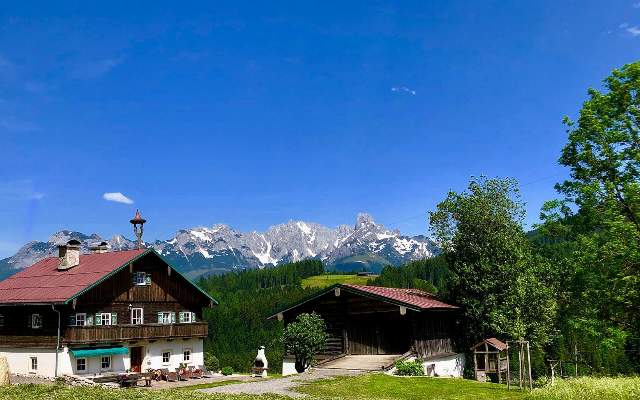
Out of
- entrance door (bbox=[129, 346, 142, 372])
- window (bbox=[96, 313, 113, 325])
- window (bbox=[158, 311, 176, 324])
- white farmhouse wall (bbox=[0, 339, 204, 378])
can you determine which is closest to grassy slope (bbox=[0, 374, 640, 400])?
white farmhouse wall (bbox=[0, 339, 204, 378])

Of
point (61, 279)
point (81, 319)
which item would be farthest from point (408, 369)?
point (61, 279)

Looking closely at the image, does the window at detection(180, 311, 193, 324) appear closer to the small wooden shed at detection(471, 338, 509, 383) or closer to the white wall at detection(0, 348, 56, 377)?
the white wall at detection(0, 348, 56, 377)

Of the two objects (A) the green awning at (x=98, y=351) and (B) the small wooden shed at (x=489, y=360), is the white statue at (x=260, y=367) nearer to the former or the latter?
(A) the green awning at (x=98, y=351)

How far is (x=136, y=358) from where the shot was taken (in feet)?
160

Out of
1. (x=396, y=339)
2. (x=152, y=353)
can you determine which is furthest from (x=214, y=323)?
(x=396, y=339)

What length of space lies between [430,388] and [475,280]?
673 inches

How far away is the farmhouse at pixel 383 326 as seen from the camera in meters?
41.7

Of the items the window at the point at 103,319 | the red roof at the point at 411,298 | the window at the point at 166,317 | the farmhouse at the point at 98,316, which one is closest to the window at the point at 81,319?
the farmhouse at the point at 98,316

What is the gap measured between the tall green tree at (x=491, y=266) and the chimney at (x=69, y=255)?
103ft

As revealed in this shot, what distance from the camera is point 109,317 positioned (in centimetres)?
4703

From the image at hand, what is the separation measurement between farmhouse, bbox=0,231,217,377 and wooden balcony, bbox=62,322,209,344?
70 mm

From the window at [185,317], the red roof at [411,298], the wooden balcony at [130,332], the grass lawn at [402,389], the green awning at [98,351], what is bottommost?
the grass lawn at [402,389]

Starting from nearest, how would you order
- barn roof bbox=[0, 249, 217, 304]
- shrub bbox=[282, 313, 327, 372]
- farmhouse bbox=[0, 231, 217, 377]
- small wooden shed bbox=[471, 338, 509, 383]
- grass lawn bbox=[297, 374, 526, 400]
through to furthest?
1. grass lawn bbox=[297, 374, 526, 400]
2. small wooden shed bbox=[471, 338, 509, 383]
3. shrub bbox=[282, 313, 327, 372]
4. farmhouse bbox=[0, 231, 217, 377]
5. barn roof bbox=[0, 249, 217, 304]

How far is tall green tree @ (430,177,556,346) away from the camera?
3956 cm
